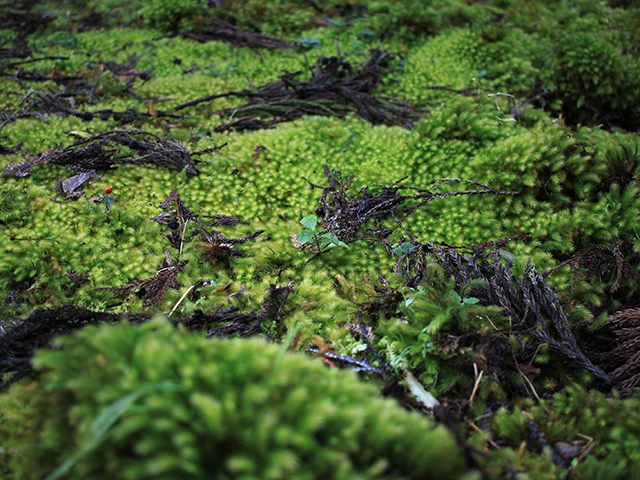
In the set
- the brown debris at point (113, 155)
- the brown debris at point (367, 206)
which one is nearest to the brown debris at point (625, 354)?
the brown debris at point (367, 206)

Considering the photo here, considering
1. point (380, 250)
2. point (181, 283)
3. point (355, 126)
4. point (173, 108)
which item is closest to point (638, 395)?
point (380, 250)

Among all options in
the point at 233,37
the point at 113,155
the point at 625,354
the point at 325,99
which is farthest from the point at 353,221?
the point at 233,37

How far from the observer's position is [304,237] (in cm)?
Answer: 261

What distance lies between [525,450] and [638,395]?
644mm

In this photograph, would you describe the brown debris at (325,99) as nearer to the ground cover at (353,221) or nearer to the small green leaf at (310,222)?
the ground cover at (353,221)

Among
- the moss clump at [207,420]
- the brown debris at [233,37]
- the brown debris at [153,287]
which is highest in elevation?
the brown debris at [233,37]

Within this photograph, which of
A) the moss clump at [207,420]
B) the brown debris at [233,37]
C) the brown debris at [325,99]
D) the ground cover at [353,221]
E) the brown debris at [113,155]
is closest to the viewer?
the moss clump at [207,420]

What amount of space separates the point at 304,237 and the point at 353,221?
46 cm

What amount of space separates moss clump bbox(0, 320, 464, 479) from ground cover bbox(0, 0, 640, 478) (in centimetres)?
2

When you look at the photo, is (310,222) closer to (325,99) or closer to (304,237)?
(304,237)

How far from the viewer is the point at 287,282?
8.06 ft

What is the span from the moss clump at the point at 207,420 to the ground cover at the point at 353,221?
2 cm

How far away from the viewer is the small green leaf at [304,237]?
2596 millimetres

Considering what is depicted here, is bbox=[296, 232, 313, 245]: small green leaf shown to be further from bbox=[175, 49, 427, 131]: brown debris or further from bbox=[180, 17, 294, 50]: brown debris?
bbox=[180, 17, 294, 50]: brown debris
